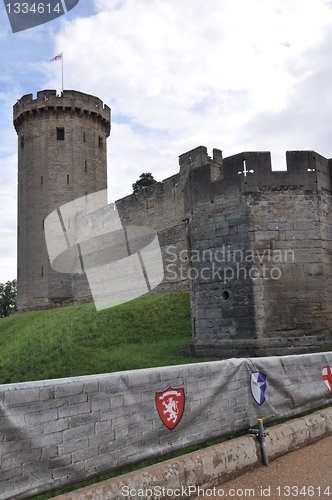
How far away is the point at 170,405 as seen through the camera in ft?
13.8

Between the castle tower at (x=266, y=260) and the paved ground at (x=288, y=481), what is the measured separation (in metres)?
4.88

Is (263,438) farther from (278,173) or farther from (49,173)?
(49,173)

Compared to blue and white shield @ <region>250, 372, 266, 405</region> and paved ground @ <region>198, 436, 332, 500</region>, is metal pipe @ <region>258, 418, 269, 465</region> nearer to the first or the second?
paved ground @ <region>198, 436, 332, 500</region>

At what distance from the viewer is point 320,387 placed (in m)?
6.10

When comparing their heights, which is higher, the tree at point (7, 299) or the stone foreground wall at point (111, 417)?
the tree at point (7, 299)

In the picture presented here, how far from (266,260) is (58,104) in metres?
26.5

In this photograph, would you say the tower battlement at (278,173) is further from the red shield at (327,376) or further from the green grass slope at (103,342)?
the red shield at (327,376)

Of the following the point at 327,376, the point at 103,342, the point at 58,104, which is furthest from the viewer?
the point at 58,104

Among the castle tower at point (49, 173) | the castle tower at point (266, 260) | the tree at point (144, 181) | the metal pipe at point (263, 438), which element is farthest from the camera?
the tree at point (144, 181)

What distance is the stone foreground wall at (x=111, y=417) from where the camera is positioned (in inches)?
123

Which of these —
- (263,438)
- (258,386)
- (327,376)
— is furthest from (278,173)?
(263,438)

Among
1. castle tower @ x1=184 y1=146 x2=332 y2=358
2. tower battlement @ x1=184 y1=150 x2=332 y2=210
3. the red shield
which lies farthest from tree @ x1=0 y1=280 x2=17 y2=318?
the red shield

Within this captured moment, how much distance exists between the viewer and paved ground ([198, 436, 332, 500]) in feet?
12.6

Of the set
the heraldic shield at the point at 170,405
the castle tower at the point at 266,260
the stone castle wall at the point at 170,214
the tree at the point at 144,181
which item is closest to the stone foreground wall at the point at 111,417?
the heraldic shield at the point at 170,405
